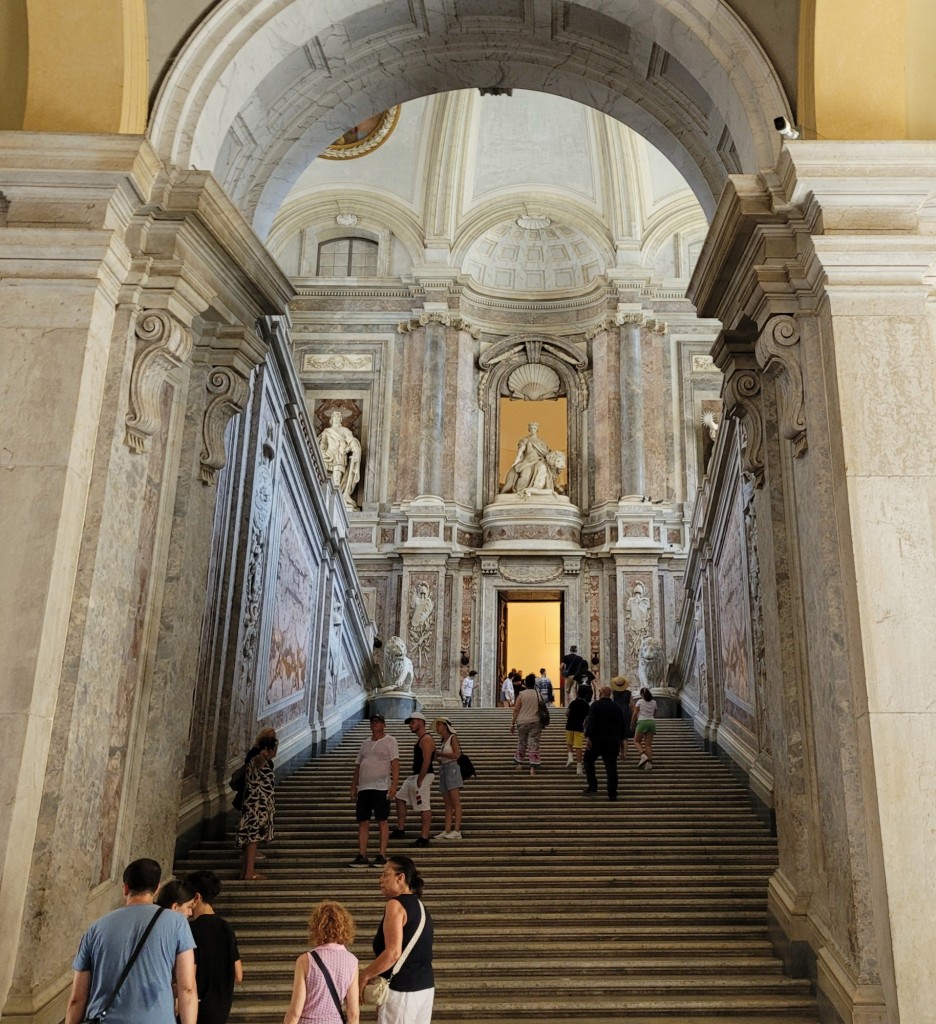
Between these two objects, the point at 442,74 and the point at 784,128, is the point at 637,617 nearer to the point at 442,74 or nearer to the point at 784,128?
the point at 442,74

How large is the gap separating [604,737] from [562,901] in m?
2.06

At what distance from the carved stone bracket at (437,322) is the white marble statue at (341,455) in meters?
2.40

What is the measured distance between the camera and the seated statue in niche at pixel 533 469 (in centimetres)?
1750

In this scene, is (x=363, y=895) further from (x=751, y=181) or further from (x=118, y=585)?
(x=751, y=181)

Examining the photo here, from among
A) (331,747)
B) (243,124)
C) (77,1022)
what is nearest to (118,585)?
(77,1022)

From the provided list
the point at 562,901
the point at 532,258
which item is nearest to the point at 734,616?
the point at 562,901

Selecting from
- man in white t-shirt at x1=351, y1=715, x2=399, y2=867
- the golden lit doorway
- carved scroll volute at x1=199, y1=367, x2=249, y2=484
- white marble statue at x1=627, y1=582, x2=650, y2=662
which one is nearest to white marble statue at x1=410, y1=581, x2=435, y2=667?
white marble statue at x1=627, y1=582, x2=650, y2=662

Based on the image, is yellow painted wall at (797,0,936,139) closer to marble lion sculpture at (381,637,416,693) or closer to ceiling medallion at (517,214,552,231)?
marble lion sculpture at (381,637,416,693)

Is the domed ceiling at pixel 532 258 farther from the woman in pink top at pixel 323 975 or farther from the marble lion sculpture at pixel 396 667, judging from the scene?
the woman in pink top at pixel 323 975

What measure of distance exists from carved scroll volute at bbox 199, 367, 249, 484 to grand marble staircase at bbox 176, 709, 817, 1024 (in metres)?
2.55

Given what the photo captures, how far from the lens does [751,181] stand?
4863 millimetres

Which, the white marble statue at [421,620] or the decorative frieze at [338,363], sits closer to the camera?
the white marble statue at [421,620]

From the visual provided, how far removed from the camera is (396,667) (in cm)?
1273

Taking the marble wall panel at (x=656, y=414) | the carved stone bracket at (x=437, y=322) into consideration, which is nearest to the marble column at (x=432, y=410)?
the carved stone bracket at (x=437, y=322)
